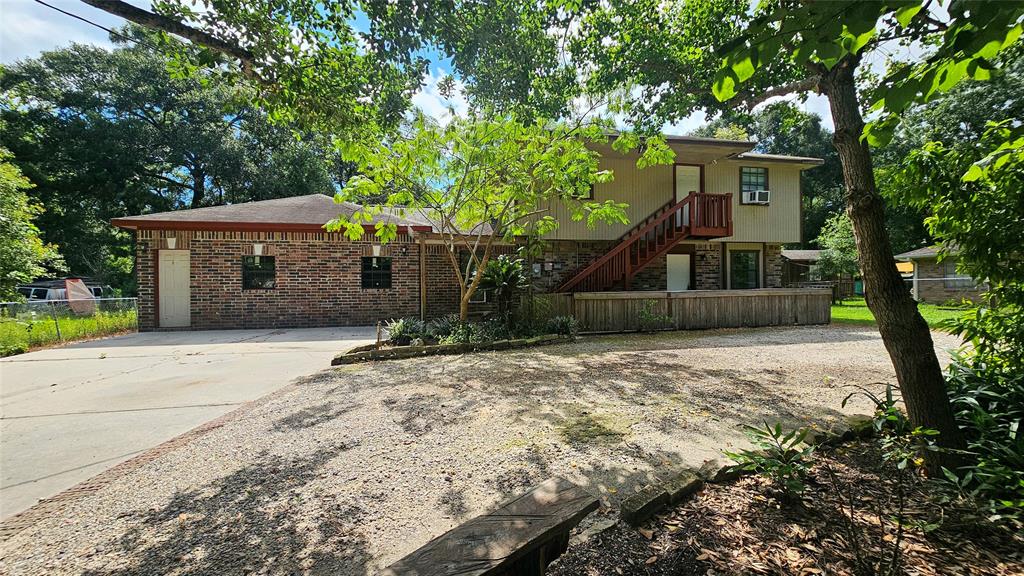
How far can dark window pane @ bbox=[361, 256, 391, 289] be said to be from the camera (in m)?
11.5

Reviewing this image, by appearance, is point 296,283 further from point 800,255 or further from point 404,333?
point 800,255

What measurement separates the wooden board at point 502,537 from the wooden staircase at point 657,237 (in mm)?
8935

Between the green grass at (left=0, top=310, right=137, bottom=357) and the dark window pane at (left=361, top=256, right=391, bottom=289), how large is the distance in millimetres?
6119

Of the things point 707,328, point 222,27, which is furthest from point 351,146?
point 707,328

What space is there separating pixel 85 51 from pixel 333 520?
34235mm

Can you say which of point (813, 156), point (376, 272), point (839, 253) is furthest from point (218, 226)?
point (813, 156)

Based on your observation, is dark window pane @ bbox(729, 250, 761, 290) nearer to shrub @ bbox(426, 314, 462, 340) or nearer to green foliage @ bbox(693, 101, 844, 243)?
shrub @ bbox(426, 314, 462, 340)

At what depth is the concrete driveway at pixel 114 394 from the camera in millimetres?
2980

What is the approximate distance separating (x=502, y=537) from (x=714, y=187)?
1422cm

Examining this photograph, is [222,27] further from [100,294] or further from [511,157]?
[100,294]

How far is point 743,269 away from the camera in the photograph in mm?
13703

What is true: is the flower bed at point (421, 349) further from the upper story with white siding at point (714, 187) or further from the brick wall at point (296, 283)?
the upper story with white siding at point (714, 187)

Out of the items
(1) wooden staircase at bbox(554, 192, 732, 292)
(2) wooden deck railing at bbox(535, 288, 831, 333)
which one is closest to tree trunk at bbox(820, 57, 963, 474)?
(2) wooden deck railing at bbox(535, 288, 831, 333)

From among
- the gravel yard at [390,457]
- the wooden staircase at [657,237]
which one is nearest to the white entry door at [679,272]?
the wooden staircase at [657,237]
